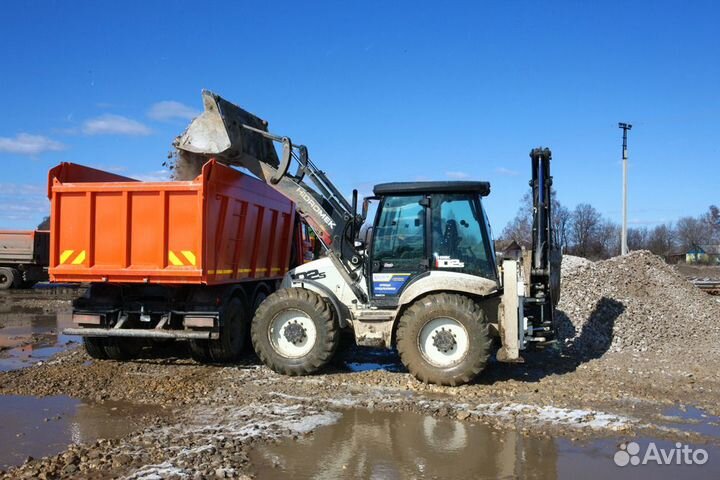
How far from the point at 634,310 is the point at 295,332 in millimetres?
6423

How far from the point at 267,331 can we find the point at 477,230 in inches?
122

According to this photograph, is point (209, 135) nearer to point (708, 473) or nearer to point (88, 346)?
point (88, 346)

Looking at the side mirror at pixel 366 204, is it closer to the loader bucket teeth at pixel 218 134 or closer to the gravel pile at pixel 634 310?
the loader bucket teeth at pixel 218 134

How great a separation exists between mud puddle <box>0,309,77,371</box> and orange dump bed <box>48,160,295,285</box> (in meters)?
2.13

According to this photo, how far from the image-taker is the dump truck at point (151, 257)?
7.88 meters

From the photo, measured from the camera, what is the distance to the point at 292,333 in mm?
8008

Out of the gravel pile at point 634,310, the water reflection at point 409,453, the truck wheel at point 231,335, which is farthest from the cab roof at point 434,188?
the gravel pile at point 634,310

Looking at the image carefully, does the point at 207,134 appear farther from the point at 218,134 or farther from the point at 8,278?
the point at 8,278

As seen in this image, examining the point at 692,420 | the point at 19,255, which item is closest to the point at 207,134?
the point at 692,420

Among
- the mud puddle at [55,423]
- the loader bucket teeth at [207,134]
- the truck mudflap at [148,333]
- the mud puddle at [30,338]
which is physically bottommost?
the mud puddle at [55,423]

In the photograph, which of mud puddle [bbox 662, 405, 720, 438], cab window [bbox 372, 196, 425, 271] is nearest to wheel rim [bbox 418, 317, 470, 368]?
cab window [bbox 372, 196, 425, 271]

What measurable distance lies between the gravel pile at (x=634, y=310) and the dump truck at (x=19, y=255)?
19.5m

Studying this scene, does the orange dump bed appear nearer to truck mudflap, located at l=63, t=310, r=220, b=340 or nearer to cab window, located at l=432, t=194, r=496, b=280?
truck mudflap, located at l=63, t=310, r=220, b=340

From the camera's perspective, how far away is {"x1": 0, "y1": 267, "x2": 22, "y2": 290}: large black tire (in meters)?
22.6
